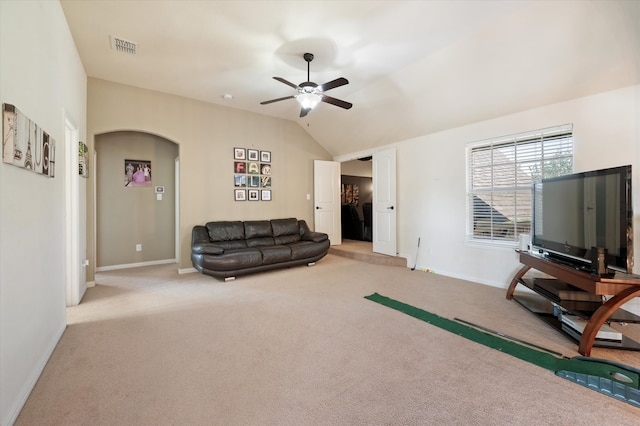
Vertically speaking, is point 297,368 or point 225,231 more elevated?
point 225,231

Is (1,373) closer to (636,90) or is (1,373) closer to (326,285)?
(326,285)

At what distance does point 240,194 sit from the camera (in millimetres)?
5434

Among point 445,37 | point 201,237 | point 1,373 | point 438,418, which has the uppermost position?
point 445,37

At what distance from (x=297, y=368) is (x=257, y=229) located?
11.6ft

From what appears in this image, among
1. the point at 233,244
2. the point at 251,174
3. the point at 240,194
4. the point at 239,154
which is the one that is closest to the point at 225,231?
the point at 233,244

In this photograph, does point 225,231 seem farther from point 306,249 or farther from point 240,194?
point 306,249

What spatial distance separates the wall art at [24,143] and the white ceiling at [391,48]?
5.20ft

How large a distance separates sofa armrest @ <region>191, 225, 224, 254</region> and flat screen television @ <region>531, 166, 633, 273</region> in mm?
4255

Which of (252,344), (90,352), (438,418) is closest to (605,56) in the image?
(438,418)

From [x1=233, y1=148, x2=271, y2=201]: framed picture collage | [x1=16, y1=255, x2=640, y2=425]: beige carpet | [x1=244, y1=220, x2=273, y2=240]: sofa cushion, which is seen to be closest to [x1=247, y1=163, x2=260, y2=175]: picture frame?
[x1=233, y1=148, x2=271, y2=201]: framed picture collage

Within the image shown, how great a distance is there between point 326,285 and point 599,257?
289cm

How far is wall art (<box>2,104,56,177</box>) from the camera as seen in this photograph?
1.46 m

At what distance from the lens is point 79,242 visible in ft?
10.9

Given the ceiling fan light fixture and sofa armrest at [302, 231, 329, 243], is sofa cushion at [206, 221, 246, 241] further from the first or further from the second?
the ceiling fan light fixture
